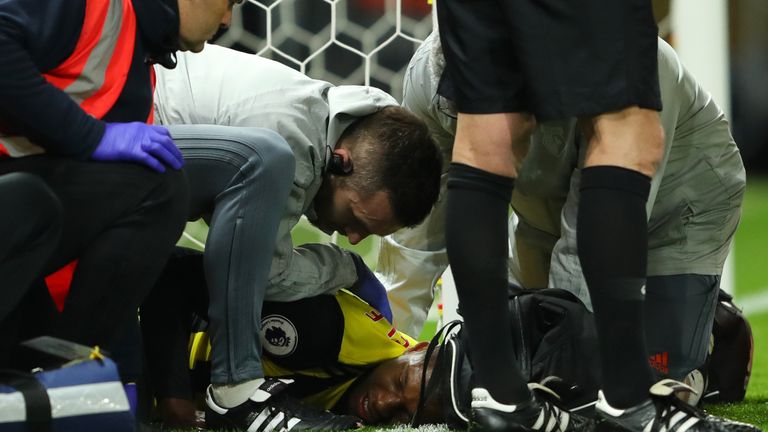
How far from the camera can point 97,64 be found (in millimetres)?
1634

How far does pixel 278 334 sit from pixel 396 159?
1.17 ft

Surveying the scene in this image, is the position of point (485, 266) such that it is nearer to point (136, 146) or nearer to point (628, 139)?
point (628, 139)

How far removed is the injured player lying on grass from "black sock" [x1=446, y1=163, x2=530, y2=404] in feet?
0.58

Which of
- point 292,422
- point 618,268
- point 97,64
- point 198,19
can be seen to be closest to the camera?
point 618,268

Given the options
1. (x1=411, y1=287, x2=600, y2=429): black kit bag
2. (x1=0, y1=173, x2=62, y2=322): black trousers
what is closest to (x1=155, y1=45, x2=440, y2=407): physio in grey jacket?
(x1=411, y1=287, x2=600, y2=429): black kit bag

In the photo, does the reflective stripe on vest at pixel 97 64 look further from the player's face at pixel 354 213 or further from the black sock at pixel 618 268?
the black sock at pixel 618 268

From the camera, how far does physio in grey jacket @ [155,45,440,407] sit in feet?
6.04

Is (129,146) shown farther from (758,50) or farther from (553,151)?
(758,50)

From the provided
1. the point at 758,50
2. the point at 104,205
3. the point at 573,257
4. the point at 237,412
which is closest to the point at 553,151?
the point at 573,257

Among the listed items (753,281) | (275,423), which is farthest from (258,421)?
(753,281)

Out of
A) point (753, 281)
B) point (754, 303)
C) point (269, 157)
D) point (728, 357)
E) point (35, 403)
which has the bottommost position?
point (753, 281)

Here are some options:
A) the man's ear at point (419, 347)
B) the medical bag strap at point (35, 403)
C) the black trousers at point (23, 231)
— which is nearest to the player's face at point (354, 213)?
the man's ear at point (419, 347)

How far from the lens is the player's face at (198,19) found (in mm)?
1746

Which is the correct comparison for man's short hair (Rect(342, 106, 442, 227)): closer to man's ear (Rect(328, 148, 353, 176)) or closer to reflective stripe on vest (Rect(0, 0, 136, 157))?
man's ear (Rect(328, 148, 353, 176))
